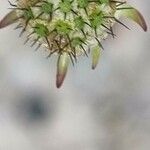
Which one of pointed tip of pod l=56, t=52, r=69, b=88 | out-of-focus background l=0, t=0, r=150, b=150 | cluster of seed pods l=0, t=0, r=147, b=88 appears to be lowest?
out-of-focus background l=0, t=0, r=150, b=150

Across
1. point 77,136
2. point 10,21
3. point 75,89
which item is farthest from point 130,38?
point 10,21

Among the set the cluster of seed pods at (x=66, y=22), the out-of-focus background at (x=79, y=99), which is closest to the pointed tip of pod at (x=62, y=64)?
the cluster of seed pods at (x=66, y=22)

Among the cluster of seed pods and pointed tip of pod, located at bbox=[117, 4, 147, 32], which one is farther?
pointed tip of pod, located at bbox=[117, 4, 147, 32]

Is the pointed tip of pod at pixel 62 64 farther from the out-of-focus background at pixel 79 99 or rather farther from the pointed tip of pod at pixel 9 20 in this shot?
the out-of-focus background at pixel 79 99

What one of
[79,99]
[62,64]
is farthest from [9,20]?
[79,99]

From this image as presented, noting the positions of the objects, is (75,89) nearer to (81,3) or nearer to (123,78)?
(123,78)

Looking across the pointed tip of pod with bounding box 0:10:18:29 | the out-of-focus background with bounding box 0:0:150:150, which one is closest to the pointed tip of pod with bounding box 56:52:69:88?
the pointed tip of pod with bounding box 0:10:18:29

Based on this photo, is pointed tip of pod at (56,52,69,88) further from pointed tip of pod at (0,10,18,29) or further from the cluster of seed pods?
pointed tip of pod at (0,10,18,29)
